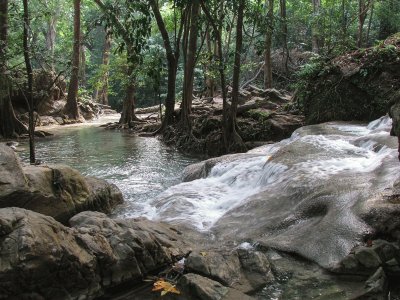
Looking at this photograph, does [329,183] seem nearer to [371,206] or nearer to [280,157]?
[371,206]

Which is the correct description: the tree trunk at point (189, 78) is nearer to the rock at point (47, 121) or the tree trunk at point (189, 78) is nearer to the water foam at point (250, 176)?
the water foam at point (250, 176)

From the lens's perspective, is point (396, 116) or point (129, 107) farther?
point (129, 107)

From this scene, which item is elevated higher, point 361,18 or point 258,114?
point 361,18

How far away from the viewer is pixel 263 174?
23.9 feet

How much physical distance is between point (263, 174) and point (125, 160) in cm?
526

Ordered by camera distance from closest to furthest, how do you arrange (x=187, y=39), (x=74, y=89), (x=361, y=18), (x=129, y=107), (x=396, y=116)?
(x=396, y=116) < (x=187, y=39) < (x=361, y=18) < (x=129, y=107) < (x=74, y=89)

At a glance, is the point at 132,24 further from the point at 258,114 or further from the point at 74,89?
→ the point at 74,89

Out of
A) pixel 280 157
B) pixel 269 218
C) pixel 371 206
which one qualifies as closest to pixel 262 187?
pixel 280 157

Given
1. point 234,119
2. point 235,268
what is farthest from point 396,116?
point 234,119

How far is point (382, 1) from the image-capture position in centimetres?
1886

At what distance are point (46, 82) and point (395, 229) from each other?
21.4 meters

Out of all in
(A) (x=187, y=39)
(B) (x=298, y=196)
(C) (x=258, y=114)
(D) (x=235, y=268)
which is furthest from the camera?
(A) (x=187, y=39)

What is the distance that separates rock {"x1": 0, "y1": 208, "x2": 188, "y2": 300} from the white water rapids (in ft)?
6.04

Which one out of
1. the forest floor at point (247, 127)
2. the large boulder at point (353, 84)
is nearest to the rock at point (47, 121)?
the forest floor at point (247, 127)
